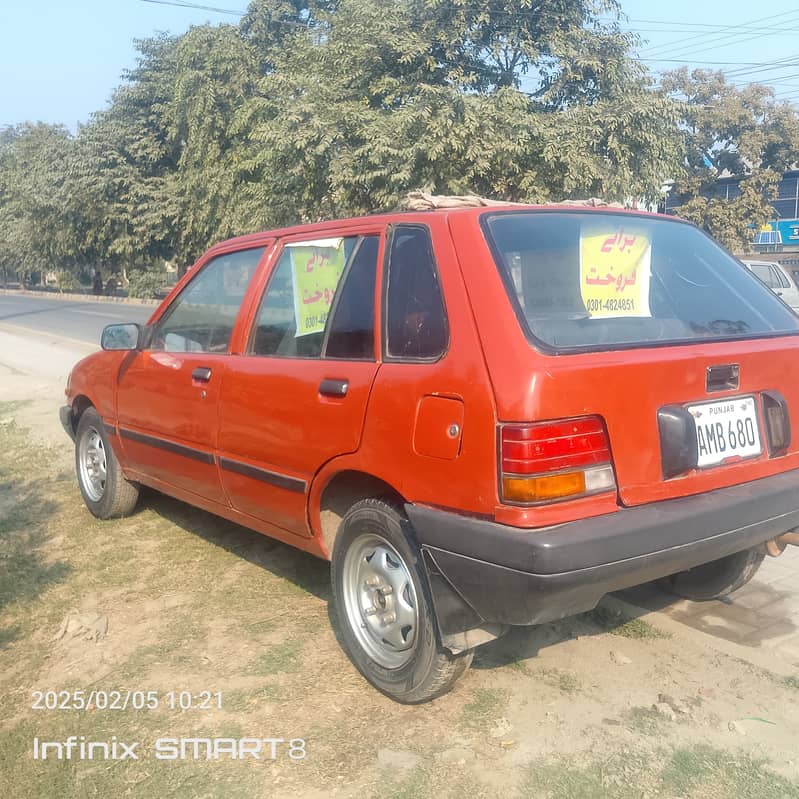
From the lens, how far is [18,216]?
45781 millimetres

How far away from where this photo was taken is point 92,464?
17.1ft

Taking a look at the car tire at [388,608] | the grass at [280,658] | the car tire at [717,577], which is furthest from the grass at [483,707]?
the car tire at [717,577]

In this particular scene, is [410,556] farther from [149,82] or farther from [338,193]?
[149,82]

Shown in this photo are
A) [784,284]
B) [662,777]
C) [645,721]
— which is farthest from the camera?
[784,284]

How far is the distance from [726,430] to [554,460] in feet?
2.40

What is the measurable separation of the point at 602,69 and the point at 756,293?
44.6 ft

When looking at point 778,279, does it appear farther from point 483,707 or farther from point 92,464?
point 483,707

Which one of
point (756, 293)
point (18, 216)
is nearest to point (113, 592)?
point (756, 293)

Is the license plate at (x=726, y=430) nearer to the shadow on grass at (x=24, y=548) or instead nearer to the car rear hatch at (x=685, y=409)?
the car rear hatch at (x=685, y=409)

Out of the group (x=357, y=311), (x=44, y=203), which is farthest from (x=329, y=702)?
(x=44, y=203)

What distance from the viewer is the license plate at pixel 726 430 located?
268 cm

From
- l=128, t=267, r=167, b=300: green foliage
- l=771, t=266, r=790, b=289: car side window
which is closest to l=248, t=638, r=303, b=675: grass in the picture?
l=771, t=266, r=790, b=289: car side window

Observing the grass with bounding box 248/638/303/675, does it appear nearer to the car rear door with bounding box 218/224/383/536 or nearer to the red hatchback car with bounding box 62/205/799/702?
the red hatchback car with bounding box 62/205/799/702

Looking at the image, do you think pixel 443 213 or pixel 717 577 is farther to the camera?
pixel 717 577
